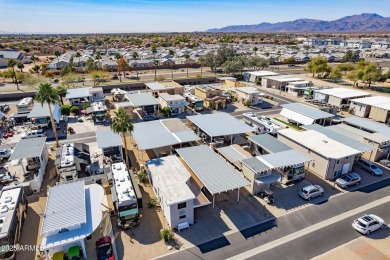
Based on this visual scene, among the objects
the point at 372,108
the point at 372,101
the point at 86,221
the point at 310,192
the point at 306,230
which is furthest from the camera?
the point at 372,101

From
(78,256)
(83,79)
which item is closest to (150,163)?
(78,256)

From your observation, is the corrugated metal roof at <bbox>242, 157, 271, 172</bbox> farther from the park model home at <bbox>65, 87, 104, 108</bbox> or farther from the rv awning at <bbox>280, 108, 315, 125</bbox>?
the park model home at <bbox>65, 87, 104, 108</bbox>

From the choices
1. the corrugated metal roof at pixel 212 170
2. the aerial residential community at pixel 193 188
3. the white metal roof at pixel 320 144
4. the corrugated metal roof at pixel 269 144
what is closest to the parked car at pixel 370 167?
the aerial residential community at pixel 193 188

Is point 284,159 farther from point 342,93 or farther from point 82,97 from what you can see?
point 82,97

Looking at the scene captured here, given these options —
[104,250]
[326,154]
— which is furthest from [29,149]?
[326,154]

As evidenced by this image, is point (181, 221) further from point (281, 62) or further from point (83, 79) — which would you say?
point (281, 62)

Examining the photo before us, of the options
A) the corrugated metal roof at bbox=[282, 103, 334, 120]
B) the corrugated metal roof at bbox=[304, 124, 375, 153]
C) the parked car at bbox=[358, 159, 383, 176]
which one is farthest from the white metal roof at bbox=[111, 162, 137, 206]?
the corrugated metal roof at bbox=[282, 103, 334, 120]

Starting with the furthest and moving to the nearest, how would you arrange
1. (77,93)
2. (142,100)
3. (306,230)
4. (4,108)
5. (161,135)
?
1. (77,93)
2. (4,108)
3. (142,100)
4. (161,135)
5. (306,230)

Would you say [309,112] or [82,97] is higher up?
[82,97]
